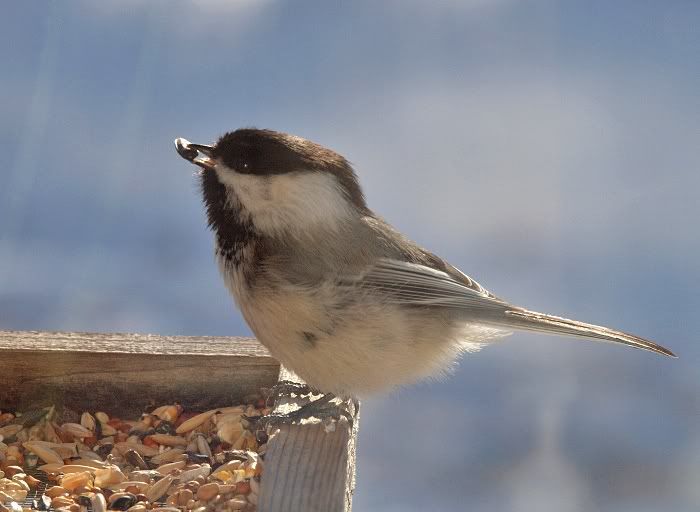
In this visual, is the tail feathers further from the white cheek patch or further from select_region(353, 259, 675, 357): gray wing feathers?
the white cheek patch

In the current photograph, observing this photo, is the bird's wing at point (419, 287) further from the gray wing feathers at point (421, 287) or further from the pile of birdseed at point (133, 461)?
the pile of birdseed at point (133, 461)

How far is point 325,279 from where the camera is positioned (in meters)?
1.56

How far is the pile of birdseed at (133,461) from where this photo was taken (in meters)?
1.34

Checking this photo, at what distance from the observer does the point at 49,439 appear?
157 centimetres

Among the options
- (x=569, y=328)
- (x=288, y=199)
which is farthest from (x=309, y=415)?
(x=569, y=328)

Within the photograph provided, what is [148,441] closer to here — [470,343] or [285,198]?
[285,198]

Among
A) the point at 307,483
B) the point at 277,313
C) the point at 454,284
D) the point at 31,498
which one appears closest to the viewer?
the point at 307,483

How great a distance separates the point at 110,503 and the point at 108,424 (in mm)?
301

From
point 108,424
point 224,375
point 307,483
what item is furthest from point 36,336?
point 307,483

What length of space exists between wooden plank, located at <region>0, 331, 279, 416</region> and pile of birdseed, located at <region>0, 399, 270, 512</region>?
0.09 feet

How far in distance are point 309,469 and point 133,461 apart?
349 millimetres

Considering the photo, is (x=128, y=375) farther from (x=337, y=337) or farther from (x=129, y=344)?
(x=337, y=337)

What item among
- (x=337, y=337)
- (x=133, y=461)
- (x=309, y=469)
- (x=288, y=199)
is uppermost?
(x=288, y=199)

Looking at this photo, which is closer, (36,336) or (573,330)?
(573,330)
